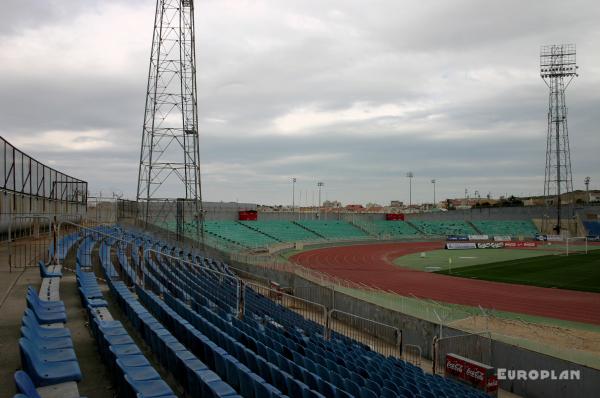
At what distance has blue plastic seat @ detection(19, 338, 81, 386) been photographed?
16.8 ft

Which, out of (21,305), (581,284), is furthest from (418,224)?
(21,305)

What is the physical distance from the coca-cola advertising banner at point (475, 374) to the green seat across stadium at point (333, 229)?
2065 inches

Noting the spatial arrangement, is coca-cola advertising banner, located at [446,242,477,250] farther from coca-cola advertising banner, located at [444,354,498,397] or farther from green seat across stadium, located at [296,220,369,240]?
coca-cola advertising banner, located at [444,354,498,397]

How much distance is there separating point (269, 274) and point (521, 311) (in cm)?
Result: 1364

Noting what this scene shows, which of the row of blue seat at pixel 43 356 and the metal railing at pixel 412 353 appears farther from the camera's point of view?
the metal railing at pixel 412 353

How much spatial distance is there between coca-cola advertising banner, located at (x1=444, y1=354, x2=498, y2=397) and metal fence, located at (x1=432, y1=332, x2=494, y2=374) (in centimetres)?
79

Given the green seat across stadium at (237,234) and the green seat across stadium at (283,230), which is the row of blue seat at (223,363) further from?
the green seat across stadium at (283,230)

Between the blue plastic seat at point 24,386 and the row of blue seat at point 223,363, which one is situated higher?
the blue plastic seat at point 24,386

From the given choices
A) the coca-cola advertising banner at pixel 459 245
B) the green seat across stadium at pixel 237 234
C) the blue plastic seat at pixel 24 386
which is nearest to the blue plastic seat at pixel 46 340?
the blue plastic seat at pixel 24 386

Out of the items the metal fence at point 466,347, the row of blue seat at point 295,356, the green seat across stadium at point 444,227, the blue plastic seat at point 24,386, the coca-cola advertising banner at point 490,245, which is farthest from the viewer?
the green seat across stadium at point 444,227

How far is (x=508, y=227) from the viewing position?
81.1 metres

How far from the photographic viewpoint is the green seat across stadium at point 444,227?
8014 cm

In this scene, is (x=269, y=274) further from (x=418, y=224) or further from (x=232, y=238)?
(x=418, y=224)

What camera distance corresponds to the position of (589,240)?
7081 centimetres
